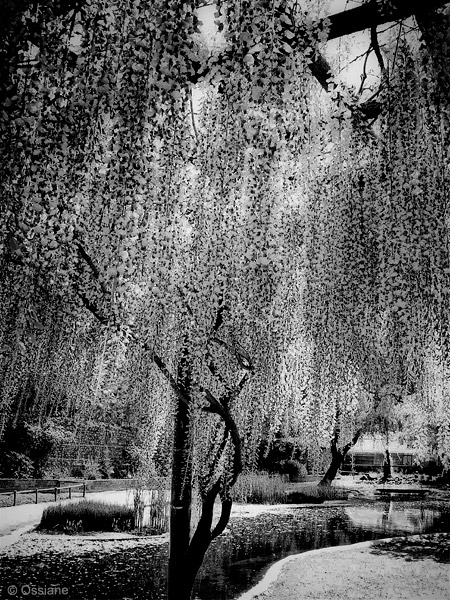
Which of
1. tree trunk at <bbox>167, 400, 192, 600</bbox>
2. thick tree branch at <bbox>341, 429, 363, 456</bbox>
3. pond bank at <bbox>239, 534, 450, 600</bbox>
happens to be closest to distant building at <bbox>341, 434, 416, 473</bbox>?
thick tree branch at <bbox>341, 429, 363, 456</bbox>

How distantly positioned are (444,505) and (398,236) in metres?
15.0

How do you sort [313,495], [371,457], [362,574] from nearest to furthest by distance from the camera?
[362,574] < [313,495] < [371,457]

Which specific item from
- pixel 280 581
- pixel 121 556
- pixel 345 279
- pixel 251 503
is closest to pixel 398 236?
pixel 345 279

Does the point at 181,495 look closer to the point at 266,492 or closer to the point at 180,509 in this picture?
the point at 180,509

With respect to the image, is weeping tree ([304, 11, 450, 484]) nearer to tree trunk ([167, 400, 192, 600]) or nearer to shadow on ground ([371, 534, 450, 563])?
tree trunk ([167, 400, 192, 600])

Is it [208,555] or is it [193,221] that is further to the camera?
[208,555]

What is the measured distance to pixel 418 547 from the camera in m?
9.67

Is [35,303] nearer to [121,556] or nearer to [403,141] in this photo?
[403,141]

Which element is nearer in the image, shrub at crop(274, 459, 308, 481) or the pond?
the pond

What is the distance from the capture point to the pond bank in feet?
22.0

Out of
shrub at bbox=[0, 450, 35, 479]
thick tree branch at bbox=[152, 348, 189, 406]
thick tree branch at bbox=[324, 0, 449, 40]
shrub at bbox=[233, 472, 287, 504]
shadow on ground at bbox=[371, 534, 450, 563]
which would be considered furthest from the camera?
shrub at bbox=[233, 472, 287, 504]

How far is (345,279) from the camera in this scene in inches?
170

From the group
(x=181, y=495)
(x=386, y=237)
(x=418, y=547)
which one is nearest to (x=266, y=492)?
(x=418, y=547)

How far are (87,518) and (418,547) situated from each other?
621cm
